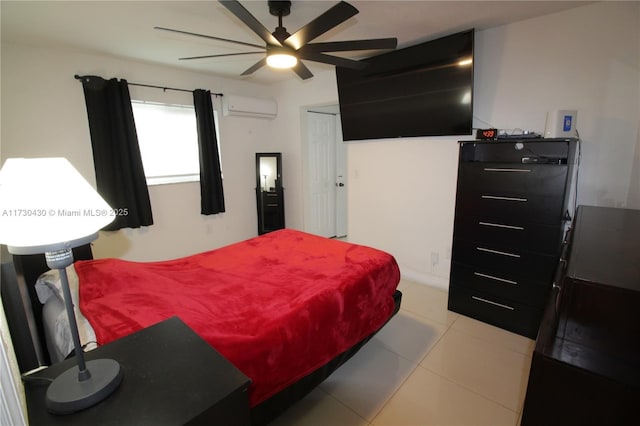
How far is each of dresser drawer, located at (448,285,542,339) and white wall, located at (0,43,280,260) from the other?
121 inches

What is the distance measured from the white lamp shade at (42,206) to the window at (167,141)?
306cm

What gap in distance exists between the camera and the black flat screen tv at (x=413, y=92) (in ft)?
8.66

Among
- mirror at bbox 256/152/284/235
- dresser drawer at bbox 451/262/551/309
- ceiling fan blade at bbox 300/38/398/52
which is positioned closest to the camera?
ceiling fan blade at bbox 300/38/398/52

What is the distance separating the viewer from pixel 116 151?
3170 mm

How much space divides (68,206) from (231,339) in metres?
0.87

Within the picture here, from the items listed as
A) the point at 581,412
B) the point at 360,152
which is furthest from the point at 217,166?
the point at 581,412

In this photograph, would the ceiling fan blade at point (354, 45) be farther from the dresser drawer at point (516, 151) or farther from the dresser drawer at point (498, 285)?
the dresser drawer at point (498, 285)

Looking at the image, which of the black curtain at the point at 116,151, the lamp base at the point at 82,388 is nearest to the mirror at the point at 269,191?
the black curtain at the point at 116,151

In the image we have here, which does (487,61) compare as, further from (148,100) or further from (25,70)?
(25,70)

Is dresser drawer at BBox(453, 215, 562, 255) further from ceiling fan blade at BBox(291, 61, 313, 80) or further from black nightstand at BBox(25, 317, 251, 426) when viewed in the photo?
black nightstand at BBox(25, 317, 251, 426)

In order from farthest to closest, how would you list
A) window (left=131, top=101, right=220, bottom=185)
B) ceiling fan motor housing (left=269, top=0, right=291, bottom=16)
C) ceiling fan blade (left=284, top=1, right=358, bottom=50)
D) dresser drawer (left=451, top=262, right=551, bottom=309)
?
1. window (left=131, top=101, right=220, bottom=185)
2. dresser drawer (left=451, top=262, right=551, bottom=309)
3. ceiling fan motor housing (left=269, top=0, right=291, bottom=16)
4. ceiling fan blade (left=284, top=1, right=358, bottom=50)

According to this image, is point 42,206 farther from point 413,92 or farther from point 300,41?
point 413,92

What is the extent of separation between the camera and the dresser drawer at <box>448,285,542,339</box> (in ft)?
7.57

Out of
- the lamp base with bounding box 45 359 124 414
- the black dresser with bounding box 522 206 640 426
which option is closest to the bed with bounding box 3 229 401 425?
the lamp base with bounding box 45 359 124 414
